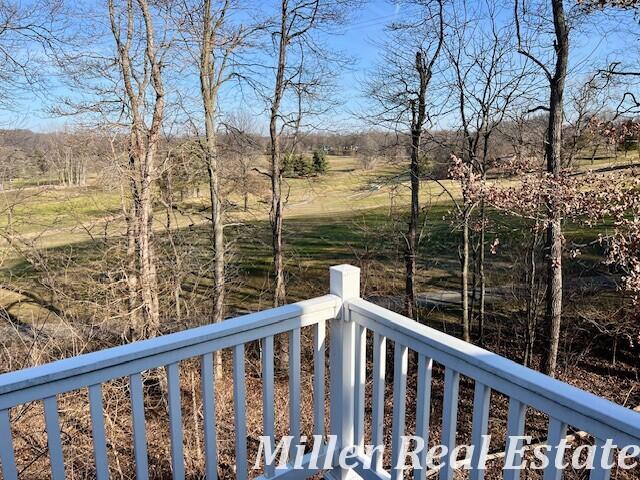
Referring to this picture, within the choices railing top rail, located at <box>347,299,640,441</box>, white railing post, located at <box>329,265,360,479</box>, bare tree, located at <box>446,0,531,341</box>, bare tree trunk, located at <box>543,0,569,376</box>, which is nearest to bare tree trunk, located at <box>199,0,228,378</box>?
bare tree, located at <box>446,0,531,341</box>

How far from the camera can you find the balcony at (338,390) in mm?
1151

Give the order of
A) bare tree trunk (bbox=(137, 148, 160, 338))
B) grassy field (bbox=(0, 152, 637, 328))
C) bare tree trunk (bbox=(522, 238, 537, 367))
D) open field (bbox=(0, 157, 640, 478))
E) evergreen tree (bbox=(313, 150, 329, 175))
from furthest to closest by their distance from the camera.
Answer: evergreen tree (bbox=(313, 150, 329, 175)), bare tree trunk (bbox=(522, 238, 537, 367)), grassy field (bbox=(0, 152, 637, 328)), bare tree trunk (bbox=(137, 148, 160, 338)), open field (bbox=(0, 157, 640, 478))

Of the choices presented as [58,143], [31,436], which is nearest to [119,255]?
[58,143]

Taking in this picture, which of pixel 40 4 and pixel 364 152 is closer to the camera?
pixel 40 4

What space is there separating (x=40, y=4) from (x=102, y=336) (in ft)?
16.8

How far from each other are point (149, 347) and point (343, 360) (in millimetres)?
880

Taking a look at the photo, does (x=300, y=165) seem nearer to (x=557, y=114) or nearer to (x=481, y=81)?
(x=481, y=81)

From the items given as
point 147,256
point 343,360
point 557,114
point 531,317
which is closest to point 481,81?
point 557,114

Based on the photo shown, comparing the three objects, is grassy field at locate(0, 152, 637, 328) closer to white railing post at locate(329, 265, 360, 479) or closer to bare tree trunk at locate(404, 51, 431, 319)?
bare tree trunk at locate(404, 51, 431, 319)

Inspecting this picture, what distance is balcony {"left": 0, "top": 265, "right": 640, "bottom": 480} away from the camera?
1.15 meters

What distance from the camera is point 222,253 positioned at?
28.3ft

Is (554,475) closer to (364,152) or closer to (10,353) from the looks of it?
(10,353)

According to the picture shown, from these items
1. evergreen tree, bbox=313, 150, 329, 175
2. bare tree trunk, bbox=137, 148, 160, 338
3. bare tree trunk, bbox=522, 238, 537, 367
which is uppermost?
evergreen tree, bbox=313, 150, 329, 175

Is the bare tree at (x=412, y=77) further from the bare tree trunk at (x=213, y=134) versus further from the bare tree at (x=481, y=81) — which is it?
the bare tree trunk at (x=213, y=134)
